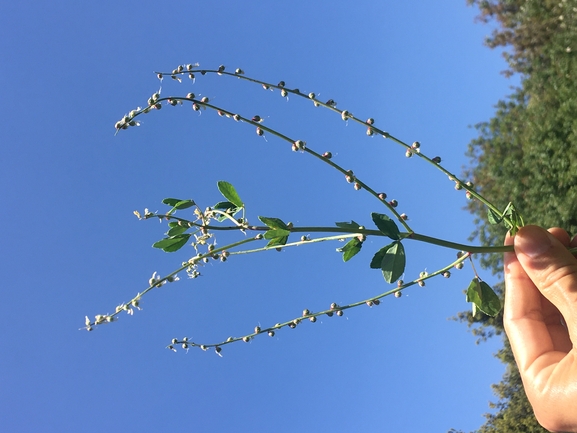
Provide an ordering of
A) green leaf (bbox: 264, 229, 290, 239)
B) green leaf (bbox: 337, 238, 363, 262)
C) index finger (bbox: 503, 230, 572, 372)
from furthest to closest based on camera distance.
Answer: index finger (bbox: 503, 230, 572, 372), green leaf (bbox: 337, 238, 363, 262), green leaf (bbox: 264, 229, 290, 239)

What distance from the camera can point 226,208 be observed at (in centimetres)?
206

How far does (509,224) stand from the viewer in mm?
1919

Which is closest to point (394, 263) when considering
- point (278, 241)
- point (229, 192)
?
point (278, 241)

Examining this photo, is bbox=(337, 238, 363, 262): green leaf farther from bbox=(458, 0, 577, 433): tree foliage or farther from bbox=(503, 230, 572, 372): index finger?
bbox=(458, 0, 577, 433): tree foliage

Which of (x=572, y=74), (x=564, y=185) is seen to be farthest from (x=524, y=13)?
(x=564, y=185)

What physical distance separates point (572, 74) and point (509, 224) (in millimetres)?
10809

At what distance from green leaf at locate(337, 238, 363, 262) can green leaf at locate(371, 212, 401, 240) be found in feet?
0.39

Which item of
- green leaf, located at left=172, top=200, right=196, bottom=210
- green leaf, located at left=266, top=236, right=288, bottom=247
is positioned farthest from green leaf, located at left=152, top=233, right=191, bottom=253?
green leaf, located at left=266, top=236, right=288, bottom=247

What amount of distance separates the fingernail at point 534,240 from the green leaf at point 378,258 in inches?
20.5

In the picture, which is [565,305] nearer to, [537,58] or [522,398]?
[537,58]

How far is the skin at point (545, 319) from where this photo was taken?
1.84m

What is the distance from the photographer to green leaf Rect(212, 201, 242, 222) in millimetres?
1988

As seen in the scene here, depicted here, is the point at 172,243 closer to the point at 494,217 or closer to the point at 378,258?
the point at 378,258

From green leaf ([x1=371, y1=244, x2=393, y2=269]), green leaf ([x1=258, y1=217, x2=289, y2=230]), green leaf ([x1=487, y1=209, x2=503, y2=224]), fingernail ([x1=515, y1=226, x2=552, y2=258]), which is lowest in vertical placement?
fingernail ([x1=515, y1=226, x2=552, y2=258])
